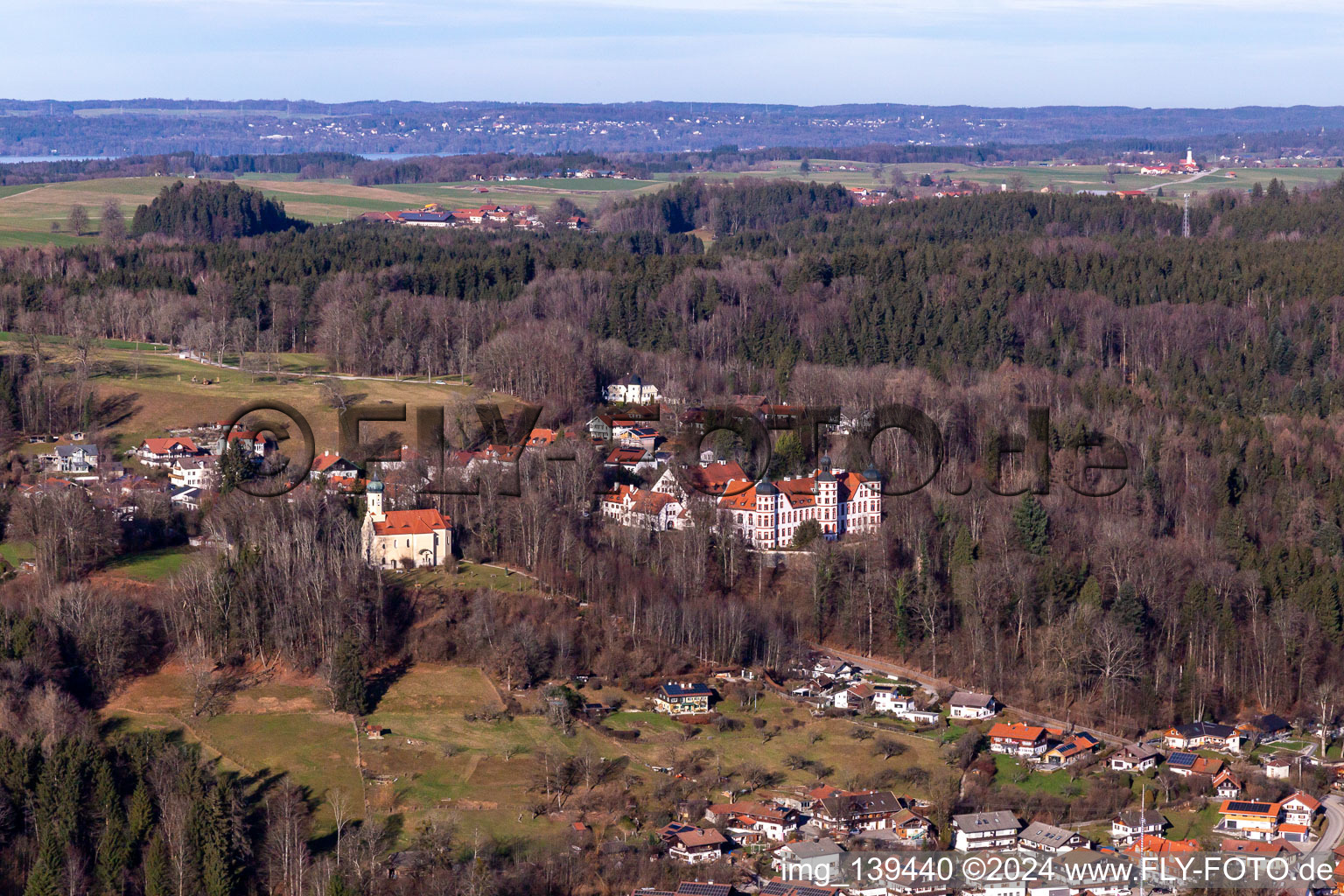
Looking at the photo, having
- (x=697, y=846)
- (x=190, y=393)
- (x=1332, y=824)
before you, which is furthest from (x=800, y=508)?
(x=190, y=393)

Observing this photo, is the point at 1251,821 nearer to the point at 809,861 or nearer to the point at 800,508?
the point at 809,861

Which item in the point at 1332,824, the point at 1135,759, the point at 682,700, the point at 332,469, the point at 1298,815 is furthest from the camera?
the point at 332,469

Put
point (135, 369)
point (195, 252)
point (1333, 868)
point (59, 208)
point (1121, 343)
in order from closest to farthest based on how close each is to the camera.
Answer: point (1333, 868) → point (135, 369) → point (1121, 343) → point (195, 252) → point (59, 208)

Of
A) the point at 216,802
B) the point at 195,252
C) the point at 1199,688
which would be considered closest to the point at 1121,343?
the point at 1199,688

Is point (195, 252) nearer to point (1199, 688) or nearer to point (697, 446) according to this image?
point (697, 446)

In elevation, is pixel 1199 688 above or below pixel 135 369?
below

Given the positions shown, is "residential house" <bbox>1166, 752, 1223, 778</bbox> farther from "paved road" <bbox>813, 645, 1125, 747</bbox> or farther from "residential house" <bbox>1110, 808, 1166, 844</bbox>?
"residential house" <bbox>1110, 808, 1166, 844</bbox>

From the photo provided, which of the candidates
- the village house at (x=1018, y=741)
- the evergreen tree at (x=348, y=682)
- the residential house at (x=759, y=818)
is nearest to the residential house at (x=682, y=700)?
the residential house at (x=759, y=818)
